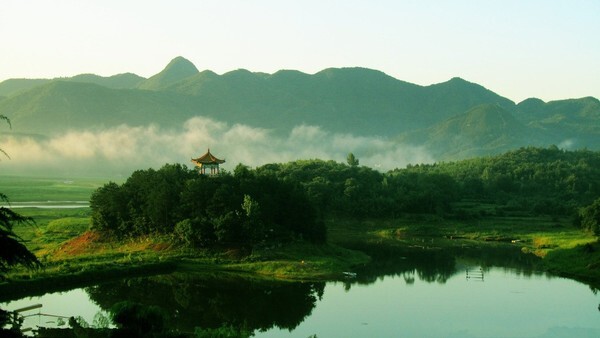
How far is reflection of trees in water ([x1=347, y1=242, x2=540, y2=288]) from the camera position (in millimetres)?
59544

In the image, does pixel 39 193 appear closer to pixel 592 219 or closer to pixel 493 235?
pixel 493 235

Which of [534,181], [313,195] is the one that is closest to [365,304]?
[313,195]

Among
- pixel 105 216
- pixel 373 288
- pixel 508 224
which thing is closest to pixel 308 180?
pixel 508 224

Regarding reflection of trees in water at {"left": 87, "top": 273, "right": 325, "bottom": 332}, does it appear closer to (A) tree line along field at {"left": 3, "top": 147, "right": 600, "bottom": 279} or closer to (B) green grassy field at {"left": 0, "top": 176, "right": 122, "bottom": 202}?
(A) tree line along field at {"left": 3, "top": 147, "right": 600, "bottom": 279}

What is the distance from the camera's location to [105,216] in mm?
65750

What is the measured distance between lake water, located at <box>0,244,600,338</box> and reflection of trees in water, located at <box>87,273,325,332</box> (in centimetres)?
7

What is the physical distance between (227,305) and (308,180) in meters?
86.1

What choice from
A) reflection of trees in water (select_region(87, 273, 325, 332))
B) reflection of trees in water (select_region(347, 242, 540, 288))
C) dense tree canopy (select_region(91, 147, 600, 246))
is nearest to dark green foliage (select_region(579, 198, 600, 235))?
reflection of trees in water (select_region(347, 242, 540, 288))

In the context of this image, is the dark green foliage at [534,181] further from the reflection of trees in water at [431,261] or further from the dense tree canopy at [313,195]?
the reflection of trees in water at [431,261]

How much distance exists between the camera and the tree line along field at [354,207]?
62.4 m

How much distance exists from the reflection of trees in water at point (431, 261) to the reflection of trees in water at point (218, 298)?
Result: 300 inches

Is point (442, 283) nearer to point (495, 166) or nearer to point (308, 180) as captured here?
point (308, 180)

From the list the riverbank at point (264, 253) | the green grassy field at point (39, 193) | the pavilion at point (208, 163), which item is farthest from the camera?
the green grassy field at point (39, 193)

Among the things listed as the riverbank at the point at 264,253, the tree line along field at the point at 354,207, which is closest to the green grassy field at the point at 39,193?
the tree line along field at the point at 354,207
